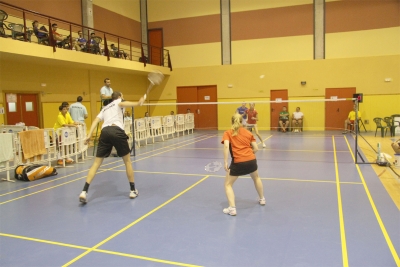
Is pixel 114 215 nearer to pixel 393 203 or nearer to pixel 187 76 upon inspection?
pixel 393 203

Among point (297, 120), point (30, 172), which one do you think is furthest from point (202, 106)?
point (30, 172)

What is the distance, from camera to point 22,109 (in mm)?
14562

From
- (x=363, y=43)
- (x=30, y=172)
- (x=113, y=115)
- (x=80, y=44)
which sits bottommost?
(x=30, y=172)

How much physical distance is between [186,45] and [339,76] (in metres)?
10.1

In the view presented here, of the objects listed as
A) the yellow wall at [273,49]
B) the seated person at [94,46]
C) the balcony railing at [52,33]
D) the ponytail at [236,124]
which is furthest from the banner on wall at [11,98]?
the yellow wall at [273,49]

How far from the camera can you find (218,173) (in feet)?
28.1

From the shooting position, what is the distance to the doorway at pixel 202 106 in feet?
73.7

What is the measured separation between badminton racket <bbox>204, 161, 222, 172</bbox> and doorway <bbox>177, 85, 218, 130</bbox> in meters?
12.4

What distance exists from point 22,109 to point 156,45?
11607mm

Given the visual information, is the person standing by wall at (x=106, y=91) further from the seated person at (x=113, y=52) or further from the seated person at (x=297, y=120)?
the seated person at (x=297, y=120)

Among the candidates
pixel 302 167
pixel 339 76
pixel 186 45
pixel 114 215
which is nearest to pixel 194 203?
pixel 114 215

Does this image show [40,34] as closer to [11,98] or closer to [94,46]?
[94,46]

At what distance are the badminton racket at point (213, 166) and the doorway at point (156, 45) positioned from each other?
49.3 ft

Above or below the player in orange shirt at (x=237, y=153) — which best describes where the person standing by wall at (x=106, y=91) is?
above
